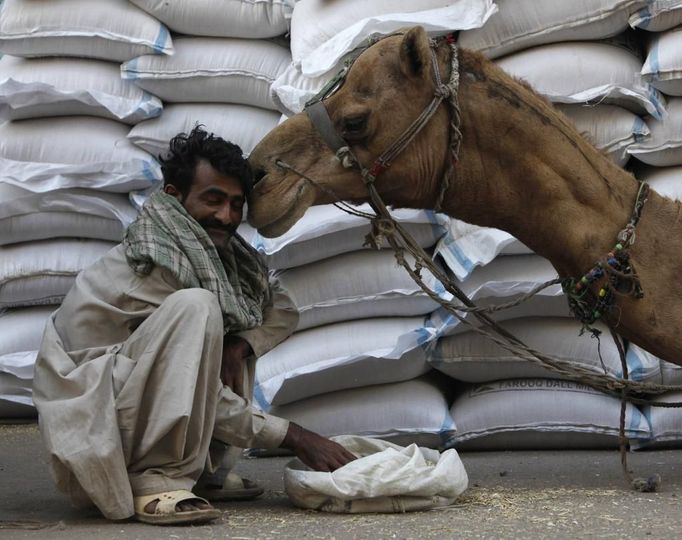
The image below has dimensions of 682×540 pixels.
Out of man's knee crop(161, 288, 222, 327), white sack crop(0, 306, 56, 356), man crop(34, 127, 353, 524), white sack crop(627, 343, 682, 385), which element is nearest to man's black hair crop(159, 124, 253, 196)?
man crop(34, 127, 353, 524)

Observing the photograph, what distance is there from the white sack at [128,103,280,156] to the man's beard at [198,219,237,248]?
1754 millimetres

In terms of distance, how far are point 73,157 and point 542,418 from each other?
8.36 feet

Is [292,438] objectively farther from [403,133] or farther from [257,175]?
[403,133]

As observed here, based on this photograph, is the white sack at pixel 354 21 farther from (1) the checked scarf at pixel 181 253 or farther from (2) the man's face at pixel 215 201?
(1) the checked scarf at pixel 181 253

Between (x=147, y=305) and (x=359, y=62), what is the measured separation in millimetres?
1036

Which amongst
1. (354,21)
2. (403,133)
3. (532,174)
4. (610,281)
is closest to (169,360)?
(403,133)

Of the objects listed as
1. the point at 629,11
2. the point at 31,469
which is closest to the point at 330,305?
the point at 31,469

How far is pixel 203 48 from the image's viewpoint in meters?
5.80

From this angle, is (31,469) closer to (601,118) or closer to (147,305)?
(147,305)

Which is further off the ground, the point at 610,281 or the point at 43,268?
the point at 610,281

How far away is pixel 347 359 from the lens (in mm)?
5109

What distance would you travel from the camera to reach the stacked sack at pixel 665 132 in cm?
506

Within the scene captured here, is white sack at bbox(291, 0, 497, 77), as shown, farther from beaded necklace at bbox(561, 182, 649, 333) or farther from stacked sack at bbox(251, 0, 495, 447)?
beaded necklace at bbox(561, 182, 649, 333)

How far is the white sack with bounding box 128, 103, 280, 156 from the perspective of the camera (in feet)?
18.8
